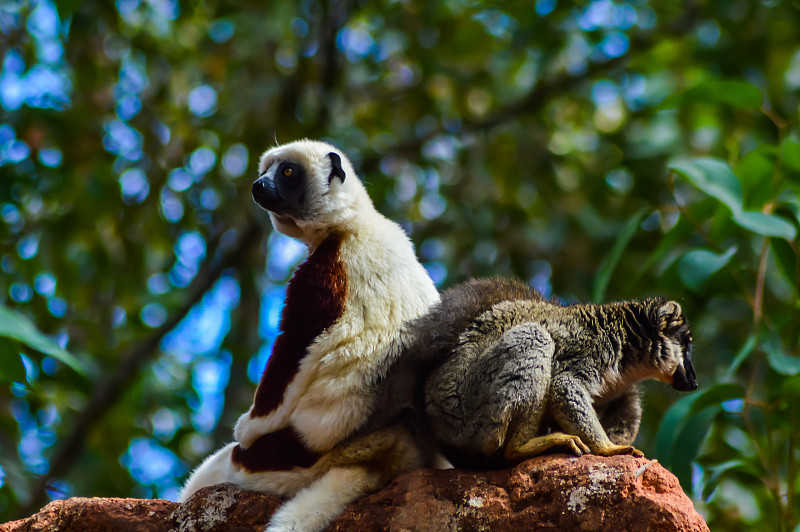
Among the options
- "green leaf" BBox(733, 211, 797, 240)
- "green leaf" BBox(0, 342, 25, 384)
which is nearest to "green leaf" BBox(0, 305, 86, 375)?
"green leaf" BBox(0, 342, 25, 384)

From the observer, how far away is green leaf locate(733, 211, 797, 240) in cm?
429

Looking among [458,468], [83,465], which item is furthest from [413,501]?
[83,465]

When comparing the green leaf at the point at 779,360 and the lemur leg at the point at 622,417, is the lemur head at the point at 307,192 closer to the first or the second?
the lemur leg at the point at 622,417

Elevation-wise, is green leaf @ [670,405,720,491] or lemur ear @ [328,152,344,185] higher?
lemur ear @ [328,152,344,185]

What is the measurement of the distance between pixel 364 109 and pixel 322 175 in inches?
252

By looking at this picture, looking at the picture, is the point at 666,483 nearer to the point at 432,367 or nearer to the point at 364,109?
the point at 432,367

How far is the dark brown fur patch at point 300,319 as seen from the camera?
12.1 ft

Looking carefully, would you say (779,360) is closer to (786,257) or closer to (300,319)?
(786,257)

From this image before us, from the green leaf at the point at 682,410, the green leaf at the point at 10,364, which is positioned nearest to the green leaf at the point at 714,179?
the green leaf at the point at 682,410

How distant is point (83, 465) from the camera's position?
7863mm

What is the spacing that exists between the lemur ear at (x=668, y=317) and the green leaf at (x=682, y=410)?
3.88 feet

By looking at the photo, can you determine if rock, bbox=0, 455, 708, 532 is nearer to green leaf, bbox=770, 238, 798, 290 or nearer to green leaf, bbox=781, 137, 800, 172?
green leaf, bbox=770, 238, 798, 290

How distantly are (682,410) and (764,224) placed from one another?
1102mm

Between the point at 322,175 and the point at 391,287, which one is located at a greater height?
the point at 322,175
